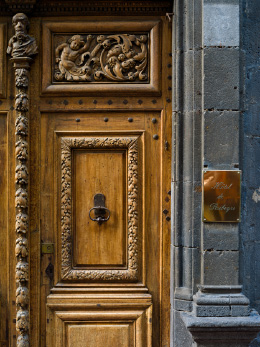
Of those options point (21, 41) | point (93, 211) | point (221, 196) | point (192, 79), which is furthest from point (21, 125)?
point (221, 196)

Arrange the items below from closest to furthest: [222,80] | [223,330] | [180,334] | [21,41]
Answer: [223,330] < [222,80] < [180,334] < [21,41]

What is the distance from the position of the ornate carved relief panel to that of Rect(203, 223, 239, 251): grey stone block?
122cm

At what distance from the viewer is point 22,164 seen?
3.14 meters

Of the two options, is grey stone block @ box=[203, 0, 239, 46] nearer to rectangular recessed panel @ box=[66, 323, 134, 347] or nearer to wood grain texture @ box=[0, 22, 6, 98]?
wood grain texture @ box=[0, 22, 6, 98]

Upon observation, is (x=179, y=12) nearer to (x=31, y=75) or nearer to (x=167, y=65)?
(x=167, y=65)

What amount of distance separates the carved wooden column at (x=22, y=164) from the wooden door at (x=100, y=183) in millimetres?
65

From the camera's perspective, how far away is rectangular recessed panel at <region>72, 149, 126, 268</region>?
3199 mm

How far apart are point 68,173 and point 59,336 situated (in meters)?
1.37

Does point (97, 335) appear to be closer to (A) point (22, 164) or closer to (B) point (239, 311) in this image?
(B) point (239, 311)

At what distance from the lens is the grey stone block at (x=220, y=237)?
9.45 feet

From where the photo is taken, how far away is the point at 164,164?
10.5 ft

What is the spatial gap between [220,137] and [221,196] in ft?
1.48

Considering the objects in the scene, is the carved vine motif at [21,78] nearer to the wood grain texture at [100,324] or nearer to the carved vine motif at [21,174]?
the carved vine motif at [21,174]

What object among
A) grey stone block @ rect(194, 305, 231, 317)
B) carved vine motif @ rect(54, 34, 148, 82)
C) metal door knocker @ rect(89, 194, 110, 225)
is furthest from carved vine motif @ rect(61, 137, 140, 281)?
grey stone block @ rect(194, 305, 231, 317)
